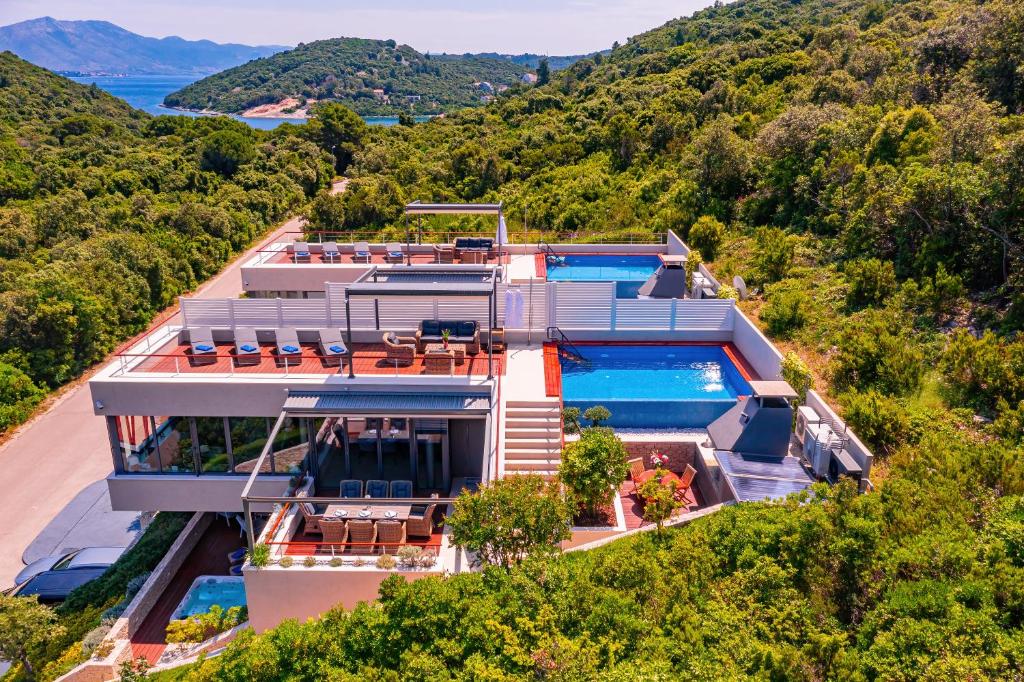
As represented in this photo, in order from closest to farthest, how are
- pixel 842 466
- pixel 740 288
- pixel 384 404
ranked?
pixel 842 466 → pixel 384 404 → pixel 740 288

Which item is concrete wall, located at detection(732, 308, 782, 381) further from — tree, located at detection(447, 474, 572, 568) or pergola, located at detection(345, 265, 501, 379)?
tree, located at detection(447, 474, 572, 568)

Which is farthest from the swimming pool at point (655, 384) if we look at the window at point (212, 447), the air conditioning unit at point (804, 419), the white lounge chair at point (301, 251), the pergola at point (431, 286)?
the white lounge chair at point (301, 251)

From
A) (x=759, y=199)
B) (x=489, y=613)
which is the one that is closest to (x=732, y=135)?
(x=759, y=199)

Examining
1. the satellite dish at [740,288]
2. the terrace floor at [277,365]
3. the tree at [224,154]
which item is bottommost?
the terrace floor at [277,365]

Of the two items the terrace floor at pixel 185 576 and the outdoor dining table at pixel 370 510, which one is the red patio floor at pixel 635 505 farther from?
the terrace floor at pixel 185 576

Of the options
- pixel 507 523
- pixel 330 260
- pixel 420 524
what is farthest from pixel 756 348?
pixel 330 260

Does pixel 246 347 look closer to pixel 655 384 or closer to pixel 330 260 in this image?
pixel 655 384

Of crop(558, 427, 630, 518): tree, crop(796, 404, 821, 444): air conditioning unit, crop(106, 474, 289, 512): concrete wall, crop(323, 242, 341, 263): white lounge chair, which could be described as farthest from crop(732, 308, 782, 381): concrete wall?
crop(323, 242, 341, 263): white lounge chair
